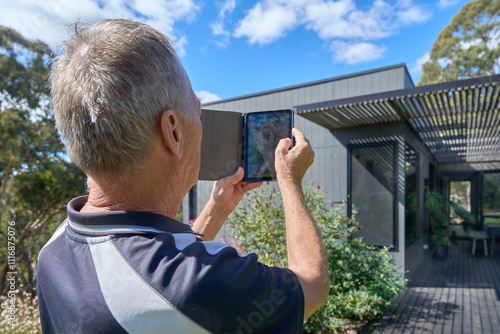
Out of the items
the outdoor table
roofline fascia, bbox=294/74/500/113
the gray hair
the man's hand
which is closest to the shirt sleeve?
the gray hair

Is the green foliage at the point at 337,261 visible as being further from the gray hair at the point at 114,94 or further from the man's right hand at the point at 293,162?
the gray hair at the point at 114,94

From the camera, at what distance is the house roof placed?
4.12m

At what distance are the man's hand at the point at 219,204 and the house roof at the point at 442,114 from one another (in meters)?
4.04

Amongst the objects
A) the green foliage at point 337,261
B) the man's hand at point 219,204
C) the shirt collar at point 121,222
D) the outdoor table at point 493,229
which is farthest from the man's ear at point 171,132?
the outdoor table at point 493,229

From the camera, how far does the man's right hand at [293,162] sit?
0.81 m

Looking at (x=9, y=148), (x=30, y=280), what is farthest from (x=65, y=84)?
(x=30, y=280)

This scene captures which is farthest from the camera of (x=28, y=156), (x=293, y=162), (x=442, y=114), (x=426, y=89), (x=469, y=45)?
(x=469, y=45)

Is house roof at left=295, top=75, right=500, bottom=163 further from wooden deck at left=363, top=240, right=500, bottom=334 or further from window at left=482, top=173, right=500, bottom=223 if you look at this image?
wooden deck at left=363, top=240, right=500, bottom=334

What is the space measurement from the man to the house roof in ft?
14.3

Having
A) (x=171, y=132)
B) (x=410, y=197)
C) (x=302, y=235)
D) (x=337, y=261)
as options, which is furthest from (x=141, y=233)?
(x=410, y=197)

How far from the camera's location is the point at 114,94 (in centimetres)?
58

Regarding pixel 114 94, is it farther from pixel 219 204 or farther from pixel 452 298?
pixel 452 298

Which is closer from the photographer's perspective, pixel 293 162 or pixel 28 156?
pixel 293 162

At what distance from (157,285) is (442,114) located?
5579mm
